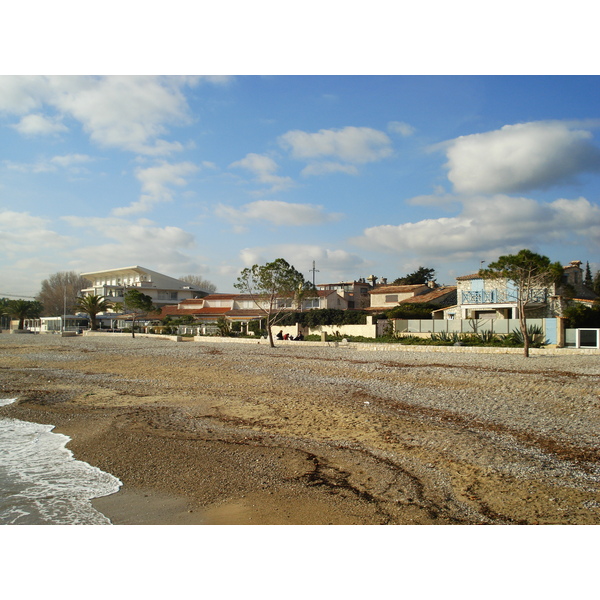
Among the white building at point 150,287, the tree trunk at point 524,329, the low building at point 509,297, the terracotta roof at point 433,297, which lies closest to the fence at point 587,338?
the tree trunk at point 524,329

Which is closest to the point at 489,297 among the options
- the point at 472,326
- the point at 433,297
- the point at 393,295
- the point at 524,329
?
the point at 472,326

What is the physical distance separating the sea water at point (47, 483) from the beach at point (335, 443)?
0.72ft

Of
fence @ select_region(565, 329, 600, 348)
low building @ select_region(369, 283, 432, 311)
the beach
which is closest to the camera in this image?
the beach

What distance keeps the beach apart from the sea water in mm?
219

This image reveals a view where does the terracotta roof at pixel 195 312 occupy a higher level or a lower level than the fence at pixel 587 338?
higher

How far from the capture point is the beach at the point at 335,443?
5453mm

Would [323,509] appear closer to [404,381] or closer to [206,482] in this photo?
[206,482]

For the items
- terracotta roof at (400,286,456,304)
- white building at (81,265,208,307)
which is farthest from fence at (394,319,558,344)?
white building at (81,265,208,307)

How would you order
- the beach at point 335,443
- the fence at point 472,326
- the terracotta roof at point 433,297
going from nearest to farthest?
the beach at point 335,443 → the fence at point 472,326 → the terracotta roof at point 433,297

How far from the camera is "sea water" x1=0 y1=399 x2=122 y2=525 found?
18.6 feet

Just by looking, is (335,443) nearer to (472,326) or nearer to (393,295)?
(472,326)

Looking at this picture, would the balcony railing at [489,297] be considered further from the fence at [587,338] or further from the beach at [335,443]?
the beach at [335,443]

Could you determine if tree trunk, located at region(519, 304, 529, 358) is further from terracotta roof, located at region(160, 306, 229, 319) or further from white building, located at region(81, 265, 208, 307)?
white building, located at region(81, 265, 208, 307)

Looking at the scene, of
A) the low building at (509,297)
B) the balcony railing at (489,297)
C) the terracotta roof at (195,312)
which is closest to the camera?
the low building at (509,297)
